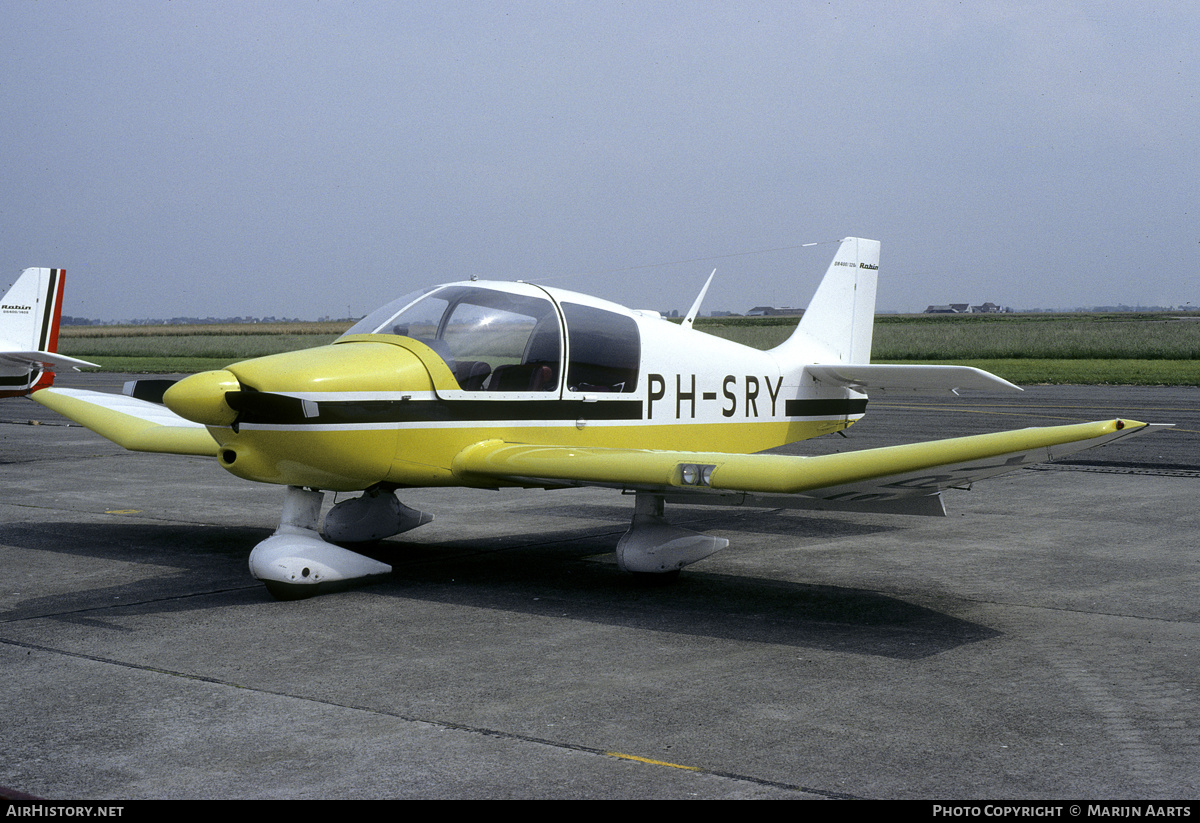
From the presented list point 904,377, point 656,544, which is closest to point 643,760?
point 656,544

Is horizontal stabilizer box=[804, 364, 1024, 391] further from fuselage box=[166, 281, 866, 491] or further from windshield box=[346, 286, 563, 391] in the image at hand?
windshield box=[346, 286, 563, 391]

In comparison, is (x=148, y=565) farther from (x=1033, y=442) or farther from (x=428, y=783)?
(x=1033, y=442)

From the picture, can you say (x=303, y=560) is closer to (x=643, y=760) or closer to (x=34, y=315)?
(x=643, y=760)

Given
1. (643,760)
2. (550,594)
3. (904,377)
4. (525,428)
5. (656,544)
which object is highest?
(904,377)

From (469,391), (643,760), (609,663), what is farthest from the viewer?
(469,391)

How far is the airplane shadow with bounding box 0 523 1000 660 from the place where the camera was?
20.4ft

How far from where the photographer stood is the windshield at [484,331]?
7500mm

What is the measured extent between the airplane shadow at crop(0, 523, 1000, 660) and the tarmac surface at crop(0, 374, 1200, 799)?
0.03 m

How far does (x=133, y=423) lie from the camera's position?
9.73 metres

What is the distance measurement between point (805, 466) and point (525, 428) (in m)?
2.22

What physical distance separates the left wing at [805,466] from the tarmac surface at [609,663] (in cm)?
77

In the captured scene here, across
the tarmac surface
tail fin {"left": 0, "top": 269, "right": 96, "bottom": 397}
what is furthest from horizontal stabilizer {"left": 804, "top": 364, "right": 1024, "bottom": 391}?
tail fin {"left": 0, "top": 269, "right": 96, "bottom": 397}

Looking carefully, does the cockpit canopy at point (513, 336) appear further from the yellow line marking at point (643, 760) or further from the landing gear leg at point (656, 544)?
the yellow line marking at point (643, 760)

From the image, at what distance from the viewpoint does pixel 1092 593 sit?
7.14 meters
